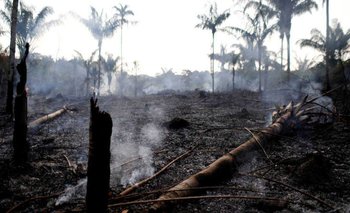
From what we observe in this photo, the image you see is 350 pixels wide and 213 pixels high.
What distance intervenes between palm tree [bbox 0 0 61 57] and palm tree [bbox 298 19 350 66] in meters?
21.6

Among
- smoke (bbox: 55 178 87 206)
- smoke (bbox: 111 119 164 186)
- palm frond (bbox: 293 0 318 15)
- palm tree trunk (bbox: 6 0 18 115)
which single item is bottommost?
smoke (bbox: 55 178 87 206)

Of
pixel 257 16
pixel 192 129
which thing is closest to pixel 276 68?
pixel 257 16

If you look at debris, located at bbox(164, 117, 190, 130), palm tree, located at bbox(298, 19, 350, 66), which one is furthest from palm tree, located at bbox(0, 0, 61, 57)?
palm tree, located at bbox(298, 19, 350, 66)

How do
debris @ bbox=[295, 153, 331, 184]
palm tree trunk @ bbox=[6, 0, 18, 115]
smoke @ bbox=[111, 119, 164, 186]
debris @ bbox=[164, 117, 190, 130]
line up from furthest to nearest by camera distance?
palm tree trunk @ bbox=[6, 0, 18, 115] < debris @ bbox=[164, 117, 190, 130] < smoke @ bbox=[111, 119, 164, 186] < debris @ bbox=[295, 153, 331, 184]

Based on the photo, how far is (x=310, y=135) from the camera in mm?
8000

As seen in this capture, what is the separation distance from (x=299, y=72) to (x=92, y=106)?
1414 inches

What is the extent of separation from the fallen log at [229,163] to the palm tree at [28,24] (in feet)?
58.7

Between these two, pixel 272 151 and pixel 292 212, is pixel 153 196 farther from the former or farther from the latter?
pixel 272 151

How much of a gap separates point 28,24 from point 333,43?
84.9ft

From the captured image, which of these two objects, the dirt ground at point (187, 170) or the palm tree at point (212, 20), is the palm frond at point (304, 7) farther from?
the dirt ground at point (187, 170)

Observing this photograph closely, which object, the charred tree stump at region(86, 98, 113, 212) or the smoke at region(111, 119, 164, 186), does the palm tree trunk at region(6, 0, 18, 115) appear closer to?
the smoke at region(111, 119, 164, 186)

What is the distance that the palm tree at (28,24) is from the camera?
1885cm

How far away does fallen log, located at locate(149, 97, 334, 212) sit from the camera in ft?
12.9

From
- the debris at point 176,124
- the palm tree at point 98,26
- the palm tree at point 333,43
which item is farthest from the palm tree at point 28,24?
the palm tree at point 333,43
